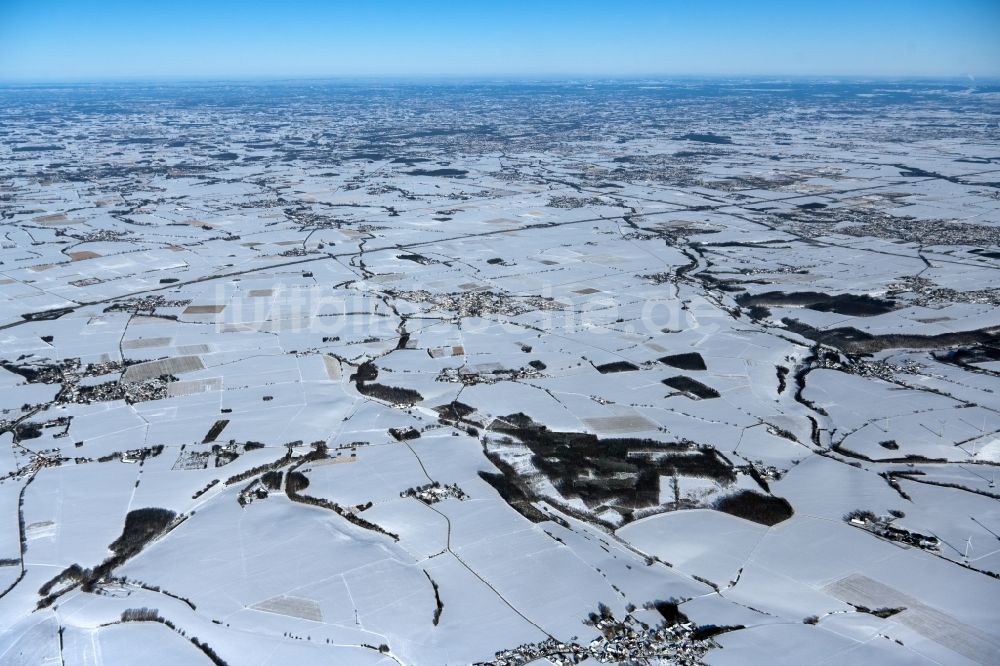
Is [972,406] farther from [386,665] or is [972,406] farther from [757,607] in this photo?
[386,665]

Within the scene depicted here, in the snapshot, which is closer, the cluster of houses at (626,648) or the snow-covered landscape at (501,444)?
the cluster of houses at (626,648)

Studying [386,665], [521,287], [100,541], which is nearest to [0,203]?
[521,287]

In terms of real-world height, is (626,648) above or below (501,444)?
below

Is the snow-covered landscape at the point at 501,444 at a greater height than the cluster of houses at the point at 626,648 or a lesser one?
greater

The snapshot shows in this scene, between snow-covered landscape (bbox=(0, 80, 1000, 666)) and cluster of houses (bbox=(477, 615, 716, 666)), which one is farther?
snow-covered landscape (bbox=(0, 80, 1000, 666))

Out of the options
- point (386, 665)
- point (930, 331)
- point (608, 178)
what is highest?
point (608, 178)

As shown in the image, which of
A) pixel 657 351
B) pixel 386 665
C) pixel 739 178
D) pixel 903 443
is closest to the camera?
pixel 386 665

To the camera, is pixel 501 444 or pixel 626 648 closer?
pixel 626 648

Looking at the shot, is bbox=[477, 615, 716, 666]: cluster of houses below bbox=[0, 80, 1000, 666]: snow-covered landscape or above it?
below
